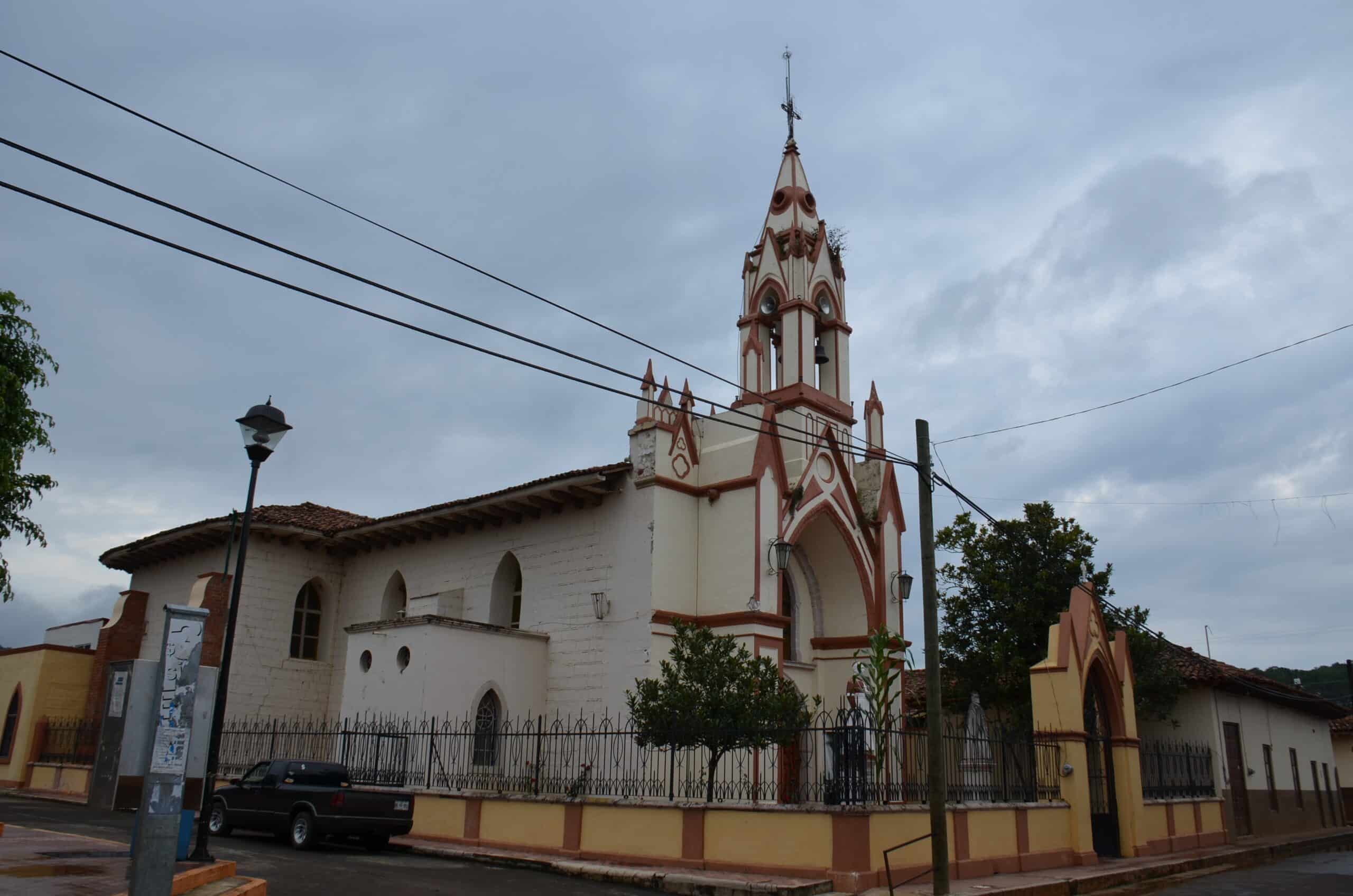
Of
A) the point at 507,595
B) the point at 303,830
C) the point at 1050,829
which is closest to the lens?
the point at 303,830

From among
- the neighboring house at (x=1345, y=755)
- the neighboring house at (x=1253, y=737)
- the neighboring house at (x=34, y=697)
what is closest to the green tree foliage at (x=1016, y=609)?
the neighboring house at (x=1253, y=737)

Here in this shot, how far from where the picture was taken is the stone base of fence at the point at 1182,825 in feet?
66.2

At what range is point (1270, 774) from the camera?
28.7m

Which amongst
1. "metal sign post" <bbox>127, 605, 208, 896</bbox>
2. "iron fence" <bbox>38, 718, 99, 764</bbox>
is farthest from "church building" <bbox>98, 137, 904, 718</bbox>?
"metal sign post" <bbox>127, 605, 208, 896</bbox>

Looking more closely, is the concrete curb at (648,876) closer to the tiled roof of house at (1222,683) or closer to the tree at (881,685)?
the tree at (881,685)

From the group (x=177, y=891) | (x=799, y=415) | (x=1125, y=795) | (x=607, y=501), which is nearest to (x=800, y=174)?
(x=799, y=415)

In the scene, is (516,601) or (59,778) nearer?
(516,601)

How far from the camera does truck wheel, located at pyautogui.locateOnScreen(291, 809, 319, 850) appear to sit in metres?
15.7

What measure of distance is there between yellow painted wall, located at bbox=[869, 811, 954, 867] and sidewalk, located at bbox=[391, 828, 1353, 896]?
326 mm

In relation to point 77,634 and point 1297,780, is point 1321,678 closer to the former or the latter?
point 1297,780

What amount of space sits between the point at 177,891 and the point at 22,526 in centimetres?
1517

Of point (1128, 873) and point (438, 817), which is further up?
point (438, 817)

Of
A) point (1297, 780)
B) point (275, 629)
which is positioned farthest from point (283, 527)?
point (1297, 780)

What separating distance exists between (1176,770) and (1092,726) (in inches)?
116
